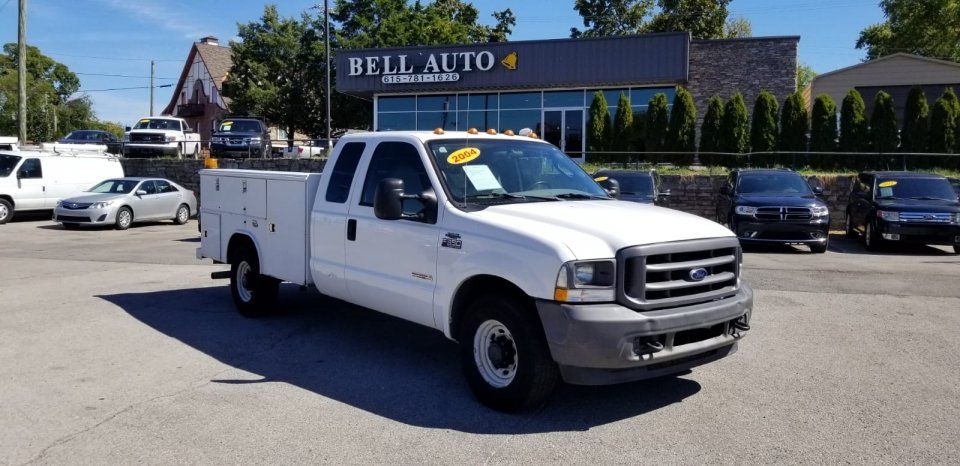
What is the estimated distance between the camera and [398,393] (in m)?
5.61

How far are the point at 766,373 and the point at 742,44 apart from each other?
24490mm

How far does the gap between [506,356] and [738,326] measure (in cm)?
163

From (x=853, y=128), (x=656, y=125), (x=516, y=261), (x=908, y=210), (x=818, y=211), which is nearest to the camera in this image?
(x=516, y=261)

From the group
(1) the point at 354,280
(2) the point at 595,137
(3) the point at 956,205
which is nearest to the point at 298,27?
(2) the point at 595,137

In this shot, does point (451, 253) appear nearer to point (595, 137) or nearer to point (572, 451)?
point (572, 451)

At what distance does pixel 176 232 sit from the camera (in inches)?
778

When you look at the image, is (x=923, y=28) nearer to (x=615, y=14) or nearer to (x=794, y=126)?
(x=615, y=14)

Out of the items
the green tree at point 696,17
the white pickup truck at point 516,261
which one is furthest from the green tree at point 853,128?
the green tree at point 696,17

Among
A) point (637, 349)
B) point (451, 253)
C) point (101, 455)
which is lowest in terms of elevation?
point (101, 455)

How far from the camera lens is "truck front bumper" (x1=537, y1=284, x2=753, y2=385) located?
4.57m

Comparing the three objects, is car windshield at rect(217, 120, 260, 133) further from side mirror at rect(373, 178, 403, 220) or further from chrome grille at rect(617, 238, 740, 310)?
chrome grille at rect(617, 238, 740, 310)

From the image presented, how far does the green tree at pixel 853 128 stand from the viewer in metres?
22.7

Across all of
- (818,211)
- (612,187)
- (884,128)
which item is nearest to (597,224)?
(612,187)

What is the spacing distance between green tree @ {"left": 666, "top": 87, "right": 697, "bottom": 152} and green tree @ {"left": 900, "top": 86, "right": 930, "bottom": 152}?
608 centimetres
